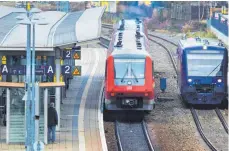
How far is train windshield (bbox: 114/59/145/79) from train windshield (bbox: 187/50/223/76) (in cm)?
305

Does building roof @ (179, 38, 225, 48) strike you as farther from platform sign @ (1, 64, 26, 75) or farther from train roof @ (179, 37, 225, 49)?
platform sign @ (1, 64, 26, 75)

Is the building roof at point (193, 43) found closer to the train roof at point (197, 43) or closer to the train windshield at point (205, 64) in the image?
the train roof at point (197, 43)

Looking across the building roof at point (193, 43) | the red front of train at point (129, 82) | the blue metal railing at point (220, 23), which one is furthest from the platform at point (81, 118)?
the blue metal railing at point (220, 23)

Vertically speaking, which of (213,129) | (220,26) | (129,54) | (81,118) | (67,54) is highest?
(67,54)

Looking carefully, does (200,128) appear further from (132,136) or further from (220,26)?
(220,26)

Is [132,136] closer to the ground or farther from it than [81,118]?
closer to the ground

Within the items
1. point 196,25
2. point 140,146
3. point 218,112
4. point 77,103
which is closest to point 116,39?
point 77,103

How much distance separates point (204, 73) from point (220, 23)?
1160 inches

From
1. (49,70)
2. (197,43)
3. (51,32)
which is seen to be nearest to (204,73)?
(197,43)

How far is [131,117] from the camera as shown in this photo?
26281mm

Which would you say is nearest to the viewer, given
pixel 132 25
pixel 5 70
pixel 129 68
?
pixel 5 70

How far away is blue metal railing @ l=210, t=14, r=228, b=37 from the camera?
53406 millimetres

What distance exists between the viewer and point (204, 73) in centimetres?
2753

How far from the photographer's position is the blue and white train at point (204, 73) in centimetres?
2738
